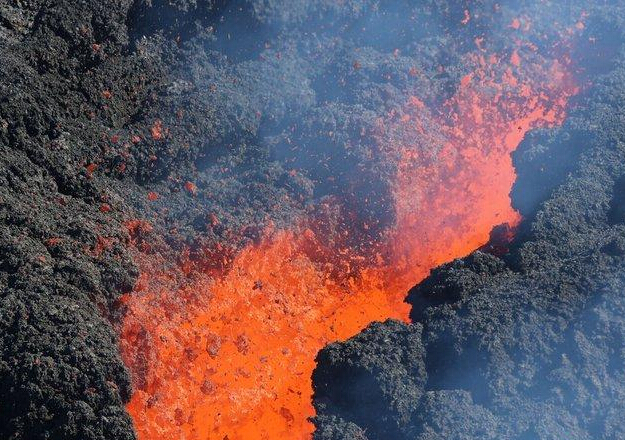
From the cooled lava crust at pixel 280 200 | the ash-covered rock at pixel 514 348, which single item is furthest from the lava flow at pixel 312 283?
the ash-covered rock at pixel 514 348

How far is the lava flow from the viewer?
5.69 meters

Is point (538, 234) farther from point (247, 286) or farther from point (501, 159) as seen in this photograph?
point (247, 286)

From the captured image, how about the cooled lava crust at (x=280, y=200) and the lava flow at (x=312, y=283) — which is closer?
the cooled lava crust at (x=280, y=200)

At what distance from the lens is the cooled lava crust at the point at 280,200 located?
5133 mm

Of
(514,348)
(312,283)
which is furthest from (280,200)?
(514,348)

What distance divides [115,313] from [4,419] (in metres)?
1.26

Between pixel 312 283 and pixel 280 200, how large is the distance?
3.20ft

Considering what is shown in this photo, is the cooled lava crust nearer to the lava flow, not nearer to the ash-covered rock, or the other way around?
the ash-covered rock

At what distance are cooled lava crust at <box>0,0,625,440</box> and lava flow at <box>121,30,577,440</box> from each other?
27 centimetres

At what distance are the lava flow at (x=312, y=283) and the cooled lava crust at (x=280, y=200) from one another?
0.27 meters

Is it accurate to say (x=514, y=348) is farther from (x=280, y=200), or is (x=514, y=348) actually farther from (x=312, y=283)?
(x=280, y=200)

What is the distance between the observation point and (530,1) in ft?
28.5

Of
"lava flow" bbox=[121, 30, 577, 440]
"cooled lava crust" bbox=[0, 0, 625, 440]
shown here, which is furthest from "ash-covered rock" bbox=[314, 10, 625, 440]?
"lava flow" bbox=[121, 30, 577, 440]

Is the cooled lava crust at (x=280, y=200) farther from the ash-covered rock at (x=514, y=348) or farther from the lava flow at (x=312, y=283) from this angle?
Answer: the lava flow at (x=312, y=283)
